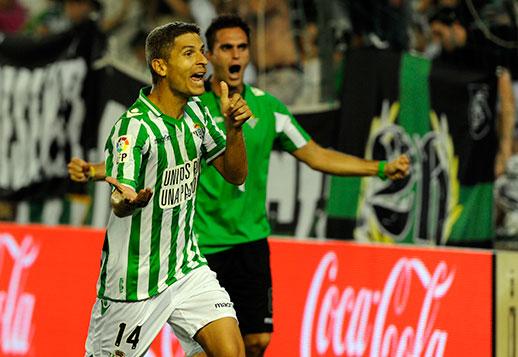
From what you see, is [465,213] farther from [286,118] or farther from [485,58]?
[286,118]

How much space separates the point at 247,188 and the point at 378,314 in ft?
5.17

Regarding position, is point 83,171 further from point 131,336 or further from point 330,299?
point 330,299

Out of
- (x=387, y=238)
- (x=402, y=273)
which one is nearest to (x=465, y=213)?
(x=387, y=238)

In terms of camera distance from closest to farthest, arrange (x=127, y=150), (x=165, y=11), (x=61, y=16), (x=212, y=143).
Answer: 1. (x=127, y=150)
2. (x=212, y=143)
3. (x=165, y=11)
4. (x=61, y=16)

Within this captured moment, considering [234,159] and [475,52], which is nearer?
[234,159]

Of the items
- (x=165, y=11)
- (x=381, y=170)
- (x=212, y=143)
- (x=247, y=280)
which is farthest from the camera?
(x=165, y=11)

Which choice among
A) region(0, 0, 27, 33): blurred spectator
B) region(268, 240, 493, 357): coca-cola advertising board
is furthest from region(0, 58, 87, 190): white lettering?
region(268, 240, 493, 357): coca-cola advertising board

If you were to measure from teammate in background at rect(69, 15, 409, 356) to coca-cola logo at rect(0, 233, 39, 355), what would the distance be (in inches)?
132

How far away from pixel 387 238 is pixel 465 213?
683 millimetres

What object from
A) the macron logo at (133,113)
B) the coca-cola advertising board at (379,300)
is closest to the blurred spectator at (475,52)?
the coca-cola advertising board at (379,300)

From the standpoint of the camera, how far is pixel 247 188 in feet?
22.1

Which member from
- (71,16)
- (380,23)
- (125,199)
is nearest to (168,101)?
(125,199)

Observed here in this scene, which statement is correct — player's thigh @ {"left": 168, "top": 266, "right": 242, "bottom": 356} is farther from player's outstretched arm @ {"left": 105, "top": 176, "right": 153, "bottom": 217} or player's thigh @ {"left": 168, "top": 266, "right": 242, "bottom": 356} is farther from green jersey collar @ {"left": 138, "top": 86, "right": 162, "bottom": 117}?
green jersey collar @ {"left": 138, "top": 86, "right": 162, "bottom": 117}

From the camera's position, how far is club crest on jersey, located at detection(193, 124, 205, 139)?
222 inches
